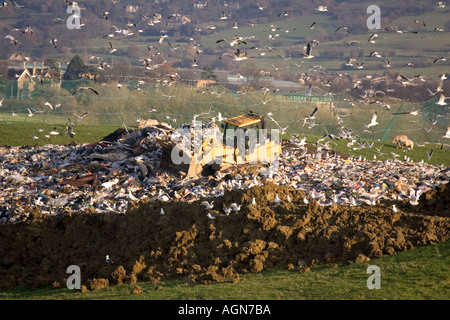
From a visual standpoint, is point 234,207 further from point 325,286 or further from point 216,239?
point 325,286

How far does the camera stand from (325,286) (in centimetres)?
779

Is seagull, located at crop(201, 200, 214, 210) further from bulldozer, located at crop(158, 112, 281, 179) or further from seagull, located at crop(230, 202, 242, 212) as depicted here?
bulldozer, located at crop(158, 112, 281, 179)

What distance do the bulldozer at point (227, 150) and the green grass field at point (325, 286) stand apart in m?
→ 7.07

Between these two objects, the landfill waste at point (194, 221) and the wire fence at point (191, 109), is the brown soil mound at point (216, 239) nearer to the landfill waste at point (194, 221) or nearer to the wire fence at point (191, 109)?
the landfill waste at point (194, 221)

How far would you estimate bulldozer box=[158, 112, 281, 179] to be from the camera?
15.6 metres

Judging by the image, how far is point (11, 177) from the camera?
1555cm

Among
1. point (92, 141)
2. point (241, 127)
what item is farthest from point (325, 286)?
point (92, 141)

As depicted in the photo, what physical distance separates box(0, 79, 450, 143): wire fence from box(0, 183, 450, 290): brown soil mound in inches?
776

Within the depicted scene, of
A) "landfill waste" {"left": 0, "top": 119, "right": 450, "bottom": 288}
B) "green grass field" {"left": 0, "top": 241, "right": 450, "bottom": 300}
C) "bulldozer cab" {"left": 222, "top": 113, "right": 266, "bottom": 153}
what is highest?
"bulldozer cab" {"left": 222, "top": 113, "right": 266, "bottom": 153}

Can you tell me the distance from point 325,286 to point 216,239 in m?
2.49

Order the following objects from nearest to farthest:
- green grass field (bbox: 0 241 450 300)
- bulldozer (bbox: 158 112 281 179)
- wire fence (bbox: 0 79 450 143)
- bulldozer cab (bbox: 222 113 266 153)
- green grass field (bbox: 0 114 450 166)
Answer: green grass field (bbox: 0 241 450 300) → bulldozer (bbox: 158 112 281 179) → bulldozer cab (bbox: 222 113 266 153) → green grass field (bbox: 0 114 450 166) → wire fence (bbox: 0 79 450 143)

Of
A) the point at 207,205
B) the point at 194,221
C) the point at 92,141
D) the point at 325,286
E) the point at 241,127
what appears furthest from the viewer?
the point at 92,141

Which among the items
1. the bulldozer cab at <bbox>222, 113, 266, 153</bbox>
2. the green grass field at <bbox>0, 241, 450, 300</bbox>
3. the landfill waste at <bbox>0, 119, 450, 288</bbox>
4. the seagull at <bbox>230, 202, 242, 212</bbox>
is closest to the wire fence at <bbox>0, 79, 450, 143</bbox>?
the bulldozer cab at <bbox>222, 113, 266, 153</bbox>

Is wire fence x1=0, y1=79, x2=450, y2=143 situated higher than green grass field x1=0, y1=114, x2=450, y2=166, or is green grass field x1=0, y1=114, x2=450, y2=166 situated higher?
wire fence x1=0, y1=79, x2=450, y2=143
